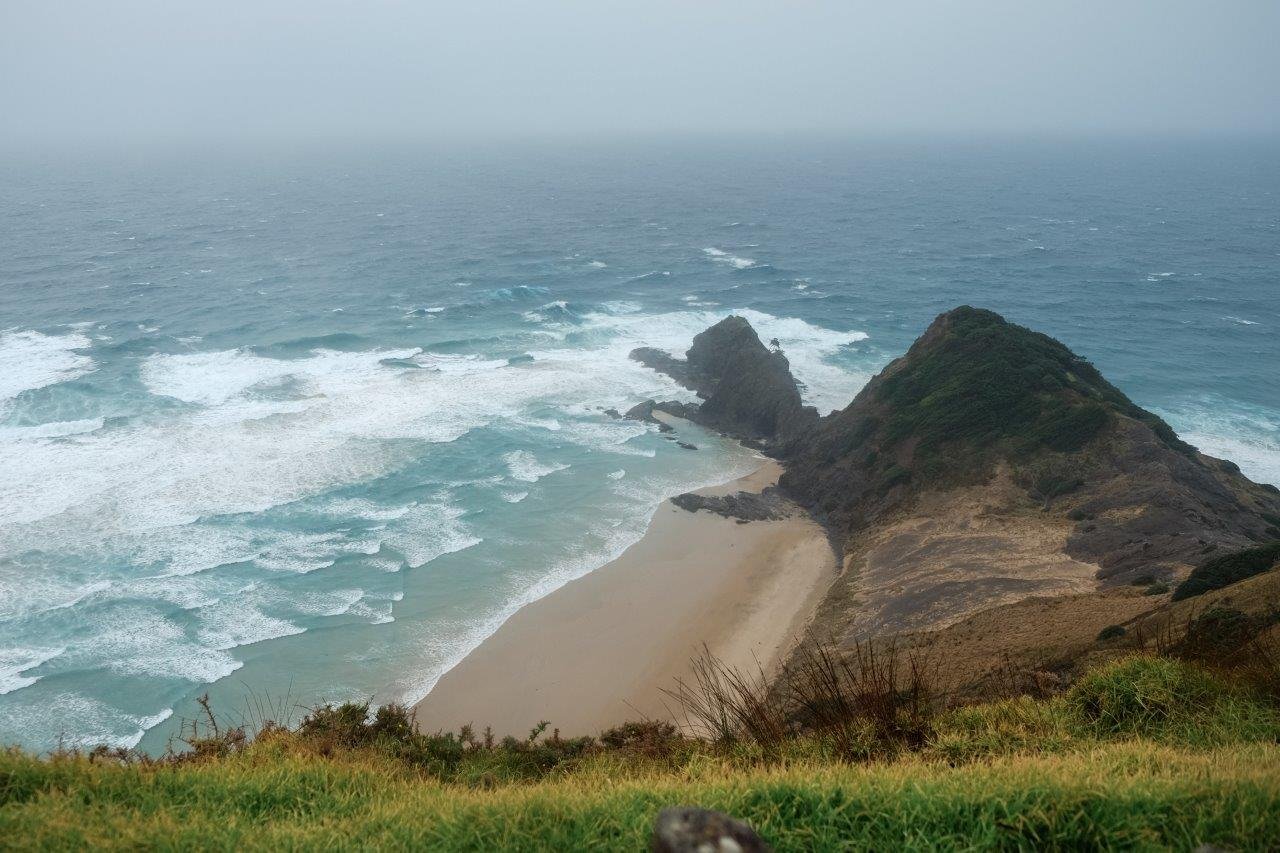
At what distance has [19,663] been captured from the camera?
22891 mm

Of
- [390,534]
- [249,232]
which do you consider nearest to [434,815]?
[390,534]

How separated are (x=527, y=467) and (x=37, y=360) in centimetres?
3309

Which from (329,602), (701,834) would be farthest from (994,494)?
(701,834)

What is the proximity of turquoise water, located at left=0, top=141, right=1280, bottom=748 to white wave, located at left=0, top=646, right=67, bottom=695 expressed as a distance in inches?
3.5

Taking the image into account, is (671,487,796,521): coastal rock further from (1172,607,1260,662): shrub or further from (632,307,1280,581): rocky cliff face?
(1172,607,1260,662): shrub

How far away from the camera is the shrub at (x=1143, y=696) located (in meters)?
9.51

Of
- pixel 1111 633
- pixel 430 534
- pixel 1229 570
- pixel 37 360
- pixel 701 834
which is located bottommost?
pixel 430 534

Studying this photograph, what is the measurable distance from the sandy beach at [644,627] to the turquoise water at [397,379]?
128 centimetres

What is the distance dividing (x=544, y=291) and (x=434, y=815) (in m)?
63.6

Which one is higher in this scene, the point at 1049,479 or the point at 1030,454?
the point at 1030,454

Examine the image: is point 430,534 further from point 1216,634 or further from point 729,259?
point 729,259

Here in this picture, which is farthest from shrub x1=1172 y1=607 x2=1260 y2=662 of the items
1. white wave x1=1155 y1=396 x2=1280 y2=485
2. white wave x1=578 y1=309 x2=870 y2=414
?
white wave x1=1155 y1=396 x2=1280 y2=485

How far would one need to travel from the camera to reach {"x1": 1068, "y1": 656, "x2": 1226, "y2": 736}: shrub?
951cm

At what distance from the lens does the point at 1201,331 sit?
207ft
